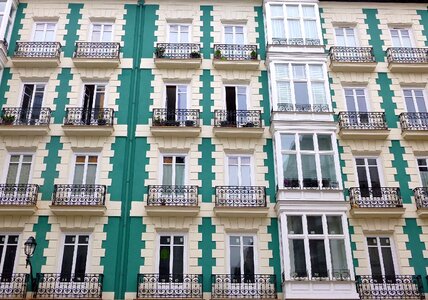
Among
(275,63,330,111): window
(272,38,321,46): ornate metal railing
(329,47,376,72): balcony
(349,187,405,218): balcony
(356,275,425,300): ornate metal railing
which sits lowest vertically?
(356,275,425,300): ornate metal railing

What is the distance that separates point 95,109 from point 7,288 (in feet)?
27.5

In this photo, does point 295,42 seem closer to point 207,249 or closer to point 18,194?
point 207,249

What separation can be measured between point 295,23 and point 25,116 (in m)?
13.6

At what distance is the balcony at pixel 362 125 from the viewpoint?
21.2m

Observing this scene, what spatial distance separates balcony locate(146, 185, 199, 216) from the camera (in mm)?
19484

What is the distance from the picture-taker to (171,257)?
19.3 m

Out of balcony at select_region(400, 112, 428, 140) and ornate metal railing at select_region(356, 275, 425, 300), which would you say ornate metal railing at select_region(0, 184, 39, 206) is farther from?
balcony at select_region(400, 112, 428, 140)

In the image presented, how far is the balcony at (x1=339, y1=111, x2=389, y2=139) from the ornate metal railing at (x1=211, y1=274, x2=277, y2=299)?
7.38 meters

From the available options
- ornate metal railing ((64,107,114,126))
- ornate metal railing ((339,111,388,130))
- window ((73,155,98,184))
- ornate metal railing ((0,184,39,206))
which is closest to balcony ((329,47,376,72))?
ornate metal railing ((339,111,388,130))

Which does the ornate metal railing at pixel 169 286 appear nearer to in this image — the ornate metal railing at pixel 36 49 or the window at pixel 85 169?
the window at pixel 85 169

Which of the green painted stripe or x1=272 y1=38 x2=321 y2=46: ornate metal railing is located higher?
the green painted stripe

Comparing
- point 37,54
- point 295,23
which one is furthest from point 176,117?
point 295,23

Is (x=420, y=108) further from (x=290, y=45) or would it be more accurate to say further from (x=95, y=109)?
(x=95, y=109)

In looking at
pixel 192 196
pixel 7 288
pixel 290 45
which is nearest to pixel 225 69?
pixel 290 45
